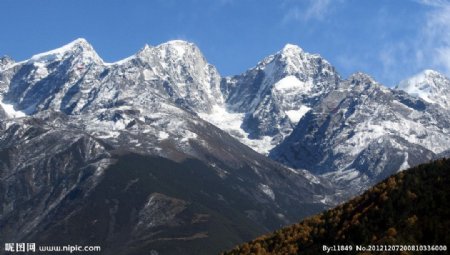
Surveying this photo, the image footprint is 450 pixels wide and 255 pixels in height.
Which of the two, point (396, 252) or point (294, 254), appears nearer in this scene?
point (396, 252)

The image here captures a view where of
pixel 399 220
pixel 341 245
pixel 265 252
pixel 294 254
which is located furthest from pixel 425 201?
pixel 265 252

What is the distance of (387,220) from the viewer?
146 meters

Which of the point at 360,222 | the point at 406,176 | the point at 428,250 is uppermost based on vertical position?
the point at 406,176

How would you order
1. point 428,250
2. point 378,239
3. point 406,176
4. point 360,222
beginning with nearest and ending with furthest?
point 428,250 → point 378,239 → point 360,222 → point 406,176

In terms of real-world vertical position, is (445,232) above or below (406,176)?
below

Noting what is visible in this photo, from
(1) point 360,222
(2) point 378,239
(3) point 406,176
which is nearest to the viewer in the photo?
(2) point 378,239

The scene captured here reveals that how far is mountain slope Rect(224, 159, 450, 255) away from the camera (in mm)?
137250

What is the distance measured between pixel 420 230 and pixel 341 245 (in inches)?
659

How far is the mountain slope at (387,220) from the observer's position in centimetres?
13725

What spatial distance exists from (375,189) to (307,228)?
1708 centimetres

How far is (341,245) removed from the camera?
147750 mm

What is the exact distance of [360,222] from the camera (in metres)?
152

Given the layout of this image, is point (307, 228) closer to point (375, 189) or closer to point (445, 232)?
point (375, 189)

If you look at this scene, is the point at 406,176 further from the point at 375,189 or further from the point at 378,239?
the point at 378,239
